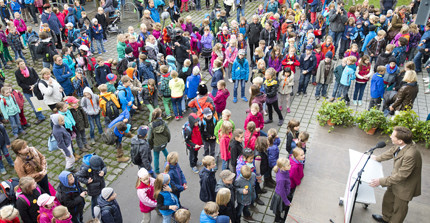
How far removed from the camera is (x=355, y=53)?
11.8m

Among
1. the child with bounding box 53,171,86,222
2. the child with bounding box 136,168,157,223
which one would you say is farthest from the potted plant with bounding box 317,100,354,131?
the child with bounding box 53,171,86,222

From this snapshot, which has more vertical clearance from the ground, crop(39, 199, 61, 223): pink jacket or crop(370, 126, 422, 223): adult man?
crop(370, 126, 422, 223): adult man

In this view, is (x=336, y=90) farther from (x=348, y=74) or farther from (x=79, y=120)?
(x=79, y=120)

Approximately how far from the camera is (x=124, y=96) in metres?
9.12

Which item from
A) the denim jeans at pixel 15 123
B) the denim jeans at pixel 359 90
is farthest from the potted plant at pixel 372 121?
the denim jeans at pixel 15 123

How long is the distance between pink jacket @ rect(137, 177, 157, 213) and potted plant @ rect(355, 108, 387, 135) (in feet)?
16.3

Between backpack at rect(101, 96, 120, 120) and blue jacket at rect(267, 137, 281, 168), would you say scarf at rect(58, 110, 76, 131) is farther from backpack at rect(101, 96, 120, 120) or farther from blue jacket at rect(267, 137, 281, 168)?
blue jacket at rect(267, 137, 281, 168)

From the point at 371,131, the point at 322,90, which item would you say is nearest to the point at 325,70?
the point at 322,90

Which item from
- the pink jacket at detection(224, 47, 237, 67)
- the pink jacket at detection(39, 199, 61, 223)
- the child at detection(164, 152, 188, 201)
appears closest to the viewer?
the pink jacket at detection(39, 199, 61, 223)

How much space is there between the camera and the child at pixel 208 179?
6.11 m

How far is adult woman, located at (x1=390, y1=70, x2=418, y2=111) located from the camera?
898cm

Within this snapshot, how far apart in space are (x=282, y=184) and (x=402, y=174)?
75.6 inches

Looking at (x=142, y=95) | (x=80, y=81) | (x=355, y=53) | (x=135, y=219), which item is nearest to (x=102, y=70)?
(x=80, y=81)

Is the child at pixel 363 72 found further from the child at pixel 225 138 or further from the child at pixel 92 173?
the child at pixel 92 173
